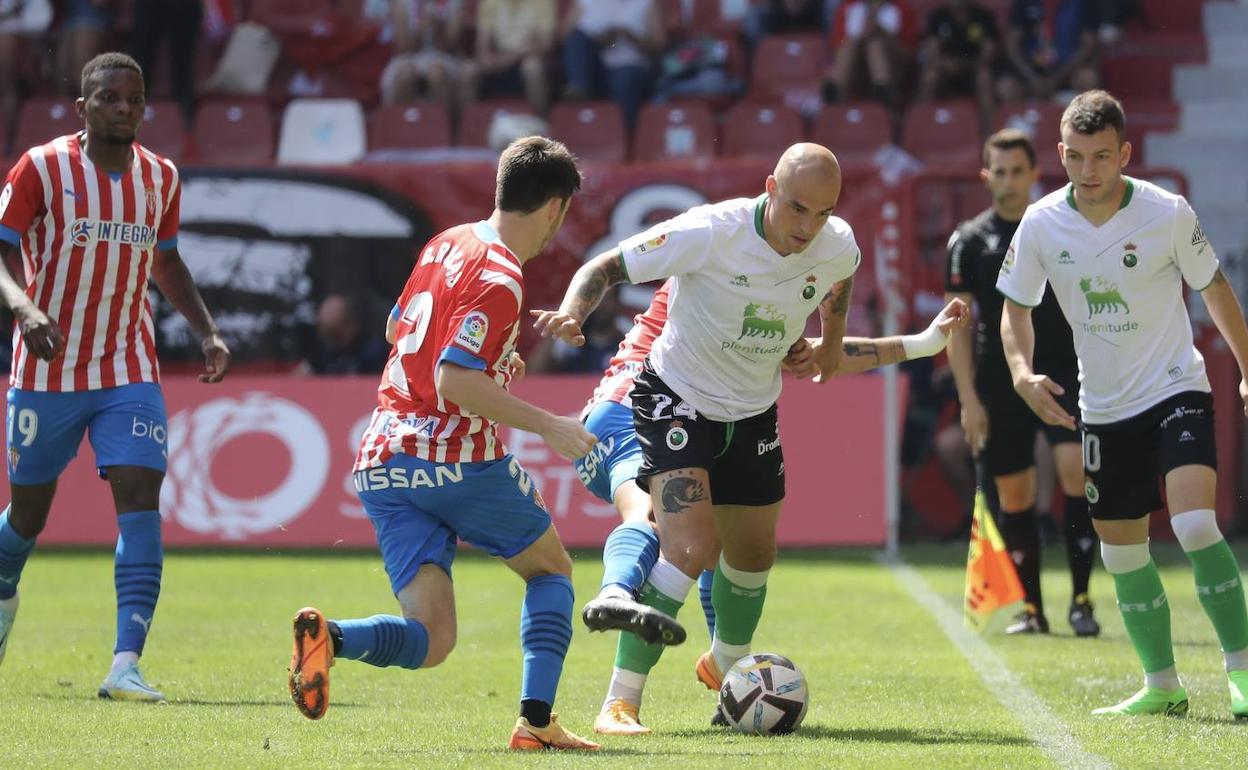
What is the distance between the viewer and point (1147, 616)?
7.04 meters

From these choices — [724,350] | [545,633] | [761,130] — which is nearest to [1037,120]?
[761,130]

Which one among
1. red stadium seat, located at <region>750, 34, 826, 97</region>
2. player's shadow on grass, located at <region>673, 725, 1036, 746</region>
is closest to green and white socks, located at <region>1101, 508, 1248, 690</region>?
player's shadow on grass, located at <region>673, 725, 1036, 746</region>

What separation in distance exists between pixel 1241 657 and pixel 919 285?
8.43 metres

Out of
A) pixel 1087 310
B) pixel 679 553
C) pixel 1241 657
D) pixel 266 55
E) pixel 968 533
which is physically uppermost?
pixel 266 55

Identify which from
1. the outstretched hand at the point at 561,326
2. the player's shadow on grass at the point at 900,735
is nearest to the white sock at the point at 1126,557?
the player's shadow on grass at the point at 900,735

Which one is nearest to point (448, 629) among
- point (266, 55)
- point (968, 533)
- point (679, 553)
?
point (679, 553)

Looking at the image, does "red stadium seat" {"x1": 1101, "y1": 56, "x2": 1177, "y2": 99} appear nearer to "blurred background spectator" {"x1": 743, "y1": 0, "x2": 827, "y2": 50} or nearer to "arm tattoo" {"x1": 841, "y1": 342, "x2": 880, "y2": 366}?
"blurred background spectator" {"x1": 743, "y1": 0, "x2": 827, "y2": 50}

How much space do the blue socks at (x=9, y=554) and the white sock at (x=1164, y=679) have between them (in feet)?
14.7

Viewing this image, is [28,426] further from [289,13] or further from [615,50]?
[289,13]

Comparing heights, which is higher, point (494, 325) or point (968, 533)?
point (494, 325)

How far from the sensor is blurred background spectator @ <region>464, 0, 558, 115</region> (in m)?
18.7

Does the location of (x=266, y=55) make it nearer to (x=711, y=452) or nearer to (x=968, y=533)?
(x=968, y=533)

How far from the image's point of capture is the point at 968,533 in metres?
14.8

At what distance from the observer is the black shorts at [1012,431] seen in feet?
32.6
